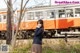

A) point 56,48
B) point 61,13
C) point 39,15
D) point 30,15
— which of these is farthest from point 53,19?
point 56,48

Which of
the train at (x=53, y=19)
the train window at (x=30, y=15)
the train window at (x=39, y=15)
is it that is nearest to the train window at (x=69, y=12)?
the train at (x=53, y=19)

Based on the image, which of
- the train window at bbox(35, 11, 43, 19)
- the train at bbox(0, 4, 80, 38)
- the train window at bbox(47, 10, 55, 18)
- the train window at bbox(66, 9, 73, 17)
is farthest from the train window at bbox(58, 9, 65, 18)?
the train window at bbox(35, 11, 43, 19)

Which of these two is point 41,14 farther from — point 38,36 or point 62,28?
point 38,36

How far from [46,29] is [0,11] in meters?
5.73

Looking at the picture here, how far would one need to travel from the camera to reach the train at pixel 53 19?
27016 millimetres

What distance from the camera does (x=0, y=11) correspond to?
102ft

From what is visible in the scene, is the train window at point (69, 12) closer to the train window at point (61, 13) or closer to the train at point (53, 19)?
the train at point (53, 19)

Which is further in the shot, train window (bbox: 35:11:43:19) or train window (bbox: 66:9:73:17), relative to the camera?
train window (bbox: 35:11:43:19)

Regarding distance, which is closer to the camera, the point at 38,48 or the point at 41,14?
the point at 38,48

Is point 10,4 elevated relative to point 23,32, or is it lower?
elevated

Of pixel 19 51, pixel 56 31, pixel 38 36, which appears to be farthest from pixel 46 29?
pixel 38 36

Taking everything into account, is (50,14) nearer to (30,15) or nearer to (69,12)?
(69,12)

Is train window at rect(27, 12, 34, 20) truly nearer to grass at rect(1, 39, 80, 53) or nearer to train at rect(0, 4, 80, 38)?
train at rect(0, 4, 80, 38)

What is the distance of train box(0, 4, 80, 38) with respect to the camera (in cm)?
2702
